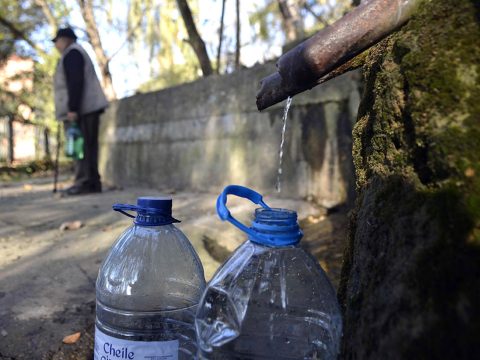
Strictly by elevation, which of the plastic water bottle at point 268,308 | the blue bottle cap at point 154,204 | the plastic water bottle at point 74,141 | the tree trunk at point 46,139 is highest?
the tree trunk at point 46,139

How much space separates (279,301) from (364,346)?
0.29 m

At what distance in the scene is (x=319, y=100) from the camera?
12.4 ft

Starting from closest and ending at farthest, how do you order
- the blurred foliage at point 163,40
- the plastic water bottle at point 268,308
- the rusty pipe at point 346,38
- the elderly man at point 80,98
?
the rusty pipe at point 346,38 < the plastic water bottle at point 268,308 < the elderly man at point 80,98 < the blurred foliage at point 163,40

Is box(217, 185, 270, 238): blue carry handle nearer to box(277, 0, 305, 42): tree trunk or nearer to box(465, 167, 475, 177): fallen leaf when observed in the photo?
box(465, 167, 475, 177): fallen leaf

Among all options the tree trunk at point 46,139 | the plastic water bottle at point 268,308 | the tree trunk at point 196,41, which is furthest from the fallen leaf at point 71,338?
the tree trunk at point 46,139

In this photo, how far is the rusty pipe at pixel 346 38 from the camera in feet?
2.79

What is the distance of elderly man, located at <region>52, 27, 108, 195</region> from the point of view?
4828mm

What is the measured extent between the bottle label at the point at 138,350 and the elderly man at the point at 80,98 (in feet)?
14.3

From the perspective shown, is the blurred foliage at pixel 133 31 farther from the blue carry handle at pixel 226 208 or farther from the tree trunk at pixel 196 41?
the blue carry handle at pixel 226 208

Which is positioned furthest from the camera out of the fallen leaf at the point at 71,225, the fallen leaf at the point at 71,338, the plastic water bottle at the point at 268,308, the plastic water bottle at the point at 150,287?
the fallen leaf at the point at 71,225

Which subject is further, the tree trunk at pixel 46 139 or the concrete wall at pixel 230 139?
the tree trunk at pixel 46 139

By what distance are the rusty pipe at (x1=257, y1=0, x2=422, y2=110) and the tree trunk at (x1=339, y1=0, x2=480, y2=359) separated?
0.11 ft

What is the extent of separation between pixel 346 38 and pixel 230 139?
150 inches

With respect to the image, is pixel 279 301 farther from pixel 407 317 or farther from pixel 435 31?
pixel 435 31
